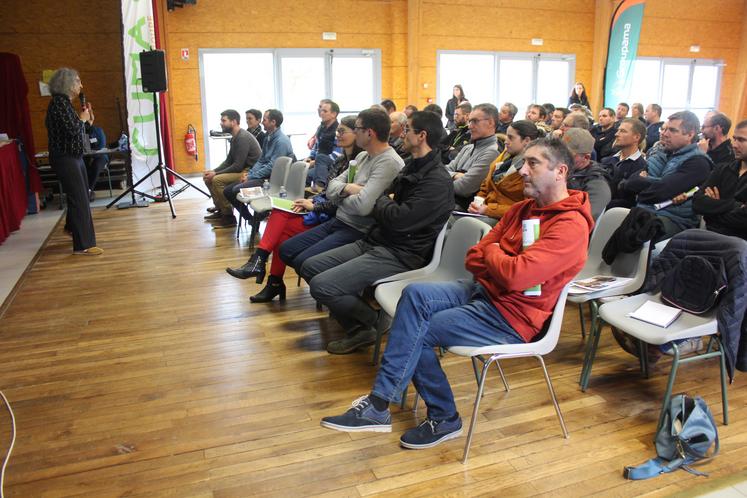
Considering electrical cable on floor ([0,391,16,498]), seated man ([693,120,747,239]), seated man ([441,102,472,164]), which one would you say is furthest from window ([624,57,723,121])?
electrical cable on floor ([0,391,16,498])

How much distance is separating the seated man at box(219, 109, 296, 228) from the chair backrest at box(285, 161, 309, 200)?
0.80 metres

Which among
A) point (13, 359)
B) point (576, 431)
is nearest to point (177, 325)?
point (13, 359)

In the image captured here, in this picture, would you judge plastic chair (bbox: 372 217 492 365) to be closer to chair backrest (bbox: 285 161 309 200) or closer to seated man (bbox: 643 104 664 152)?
chair backrest (bbox: 285 161 309 200)

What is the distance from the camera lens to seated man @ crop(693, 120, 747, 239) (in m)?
2.93

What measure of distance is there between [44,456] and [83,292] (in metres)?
2.17

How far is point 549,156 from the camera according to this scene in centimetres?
216

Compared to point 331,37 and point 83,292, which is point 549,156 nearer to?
point 83,292

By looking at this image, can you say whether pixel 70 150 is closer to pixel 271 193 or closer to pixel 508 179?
pixel 271 193

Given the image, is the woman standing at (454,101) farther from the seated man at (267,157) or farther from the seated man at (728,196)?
the seated man at (728,196)

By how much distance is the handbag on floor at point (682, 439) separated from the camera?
2105 millimetres

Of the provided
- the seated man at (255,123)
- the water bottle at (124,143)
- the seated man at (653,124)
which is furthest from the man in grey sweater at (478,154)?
the water bottle at (124,143)

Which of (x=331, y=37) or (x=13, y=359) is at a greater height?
(x=331, y=37)

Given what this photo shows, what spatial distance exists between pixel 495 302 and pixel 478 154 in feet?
6.77

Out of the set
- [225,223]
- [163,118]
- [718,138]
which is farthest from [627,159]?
[163,118]
